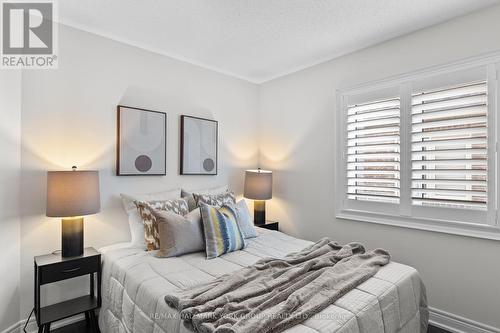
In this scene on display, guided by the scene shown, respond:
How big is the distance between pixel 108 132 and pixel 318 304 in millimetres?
2299

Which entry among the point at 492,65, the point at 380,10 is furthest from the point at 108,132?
the point at 492,65

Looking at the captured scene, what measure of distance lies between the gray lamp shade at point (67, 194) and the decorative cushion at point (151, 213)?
421 millimetres

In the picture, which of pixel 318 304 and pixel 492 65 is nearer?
pixel 318 304

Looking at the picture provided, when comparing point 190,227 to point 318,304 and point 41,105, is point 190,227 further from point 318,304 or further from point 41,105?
point 41,105

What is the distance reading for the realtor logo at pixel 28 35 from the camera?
6.76 feet

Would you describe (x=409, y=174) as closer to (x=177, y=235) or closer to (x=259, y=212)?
(x=259, y=212)

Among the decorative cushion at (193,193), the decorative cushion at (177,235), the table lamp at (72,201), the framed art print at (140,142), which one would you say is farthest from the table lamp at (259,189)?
the table lamp at (72,201)

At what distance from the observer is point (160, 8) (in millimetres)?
2146

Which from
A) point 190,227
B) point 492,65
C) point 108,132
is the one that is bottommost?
point 190,227

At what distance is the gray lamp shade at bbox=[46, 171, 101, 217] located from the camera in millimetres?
1977

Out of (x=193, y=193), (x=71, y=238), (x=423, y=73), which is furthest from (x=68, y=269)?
(x=423, y=73)

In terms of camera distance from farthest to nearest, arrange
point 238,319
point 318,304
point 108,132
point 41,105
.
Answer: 1. point 108,132
2. point 41,105
3. point 318,304
4. point 238,319

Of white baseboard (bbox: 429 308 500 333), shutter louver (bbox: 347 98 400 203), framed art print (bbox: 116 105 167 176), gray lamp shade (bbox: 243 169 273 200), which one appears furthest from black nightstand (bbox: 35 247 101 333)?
white baseboard (bbox: 429 308 500 333)

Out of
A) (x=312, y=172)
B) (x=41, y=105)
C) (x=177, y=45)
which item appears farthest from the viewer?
(x=312, y=172)
